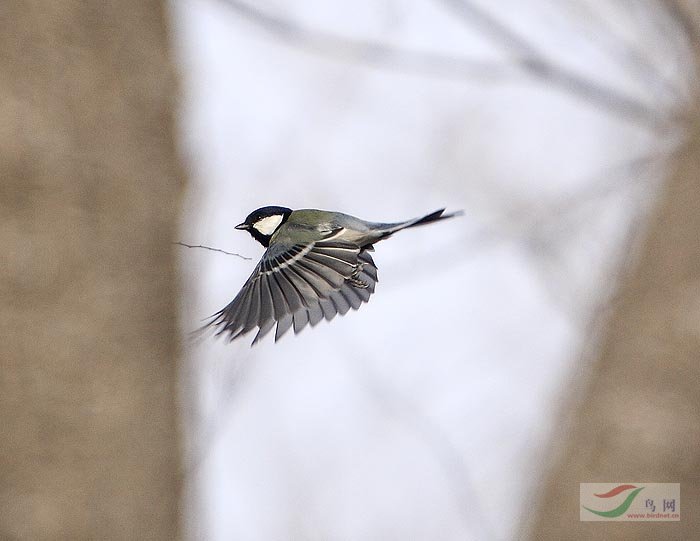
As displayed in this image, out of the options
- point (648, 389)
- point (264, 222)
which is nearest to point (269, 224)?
point (264, 222)

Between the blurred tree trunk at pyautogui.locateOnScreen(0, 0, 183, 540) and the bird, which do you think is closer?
the bird

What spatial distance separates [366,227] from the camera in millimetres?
842

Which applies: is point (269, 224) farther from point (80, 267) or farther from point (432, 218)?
point (80, 267)

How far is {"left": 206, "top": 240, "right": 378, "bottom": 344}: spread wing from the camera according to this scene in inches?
26.6

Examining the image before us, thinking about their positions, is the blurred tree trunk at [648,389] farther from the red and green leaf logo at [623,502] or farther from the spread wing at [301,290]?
the spread wing at [301,290]

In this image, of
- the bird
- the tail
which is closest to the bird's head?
the bird

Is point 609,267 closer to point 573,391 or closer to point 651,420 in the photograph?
point 573,391

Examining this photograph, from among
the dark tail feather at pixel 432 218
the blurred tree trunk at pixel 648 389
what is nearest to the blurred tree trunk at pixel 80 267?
the blurred tree trunk at pixel 648 389

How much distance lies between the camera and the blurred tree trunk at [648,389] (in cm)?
209

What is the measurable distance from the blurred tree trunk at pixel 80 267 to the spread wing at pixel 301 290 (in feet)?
3.70

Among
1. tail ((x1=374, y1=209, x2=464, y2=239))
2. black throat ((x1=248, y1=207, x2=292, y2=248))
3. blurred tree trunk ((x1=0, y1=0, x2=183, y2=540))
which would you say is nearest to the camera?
tail ((x1=374, y1=209, x2=464, y2=239))

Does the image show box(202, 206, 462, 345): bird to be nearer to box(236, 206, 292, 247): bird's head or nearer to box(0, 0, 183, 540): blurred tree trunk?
box(236, 206, 292, 247): bird's head

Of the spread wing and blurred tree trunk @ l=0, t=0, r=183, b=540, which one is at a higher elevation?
Answer: blurred tree trunk @ l=0, t=0, r=183, b=540

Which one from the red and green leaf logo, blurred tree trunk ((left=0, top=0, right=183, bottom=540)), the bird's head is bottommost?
the red and green leaf logo
